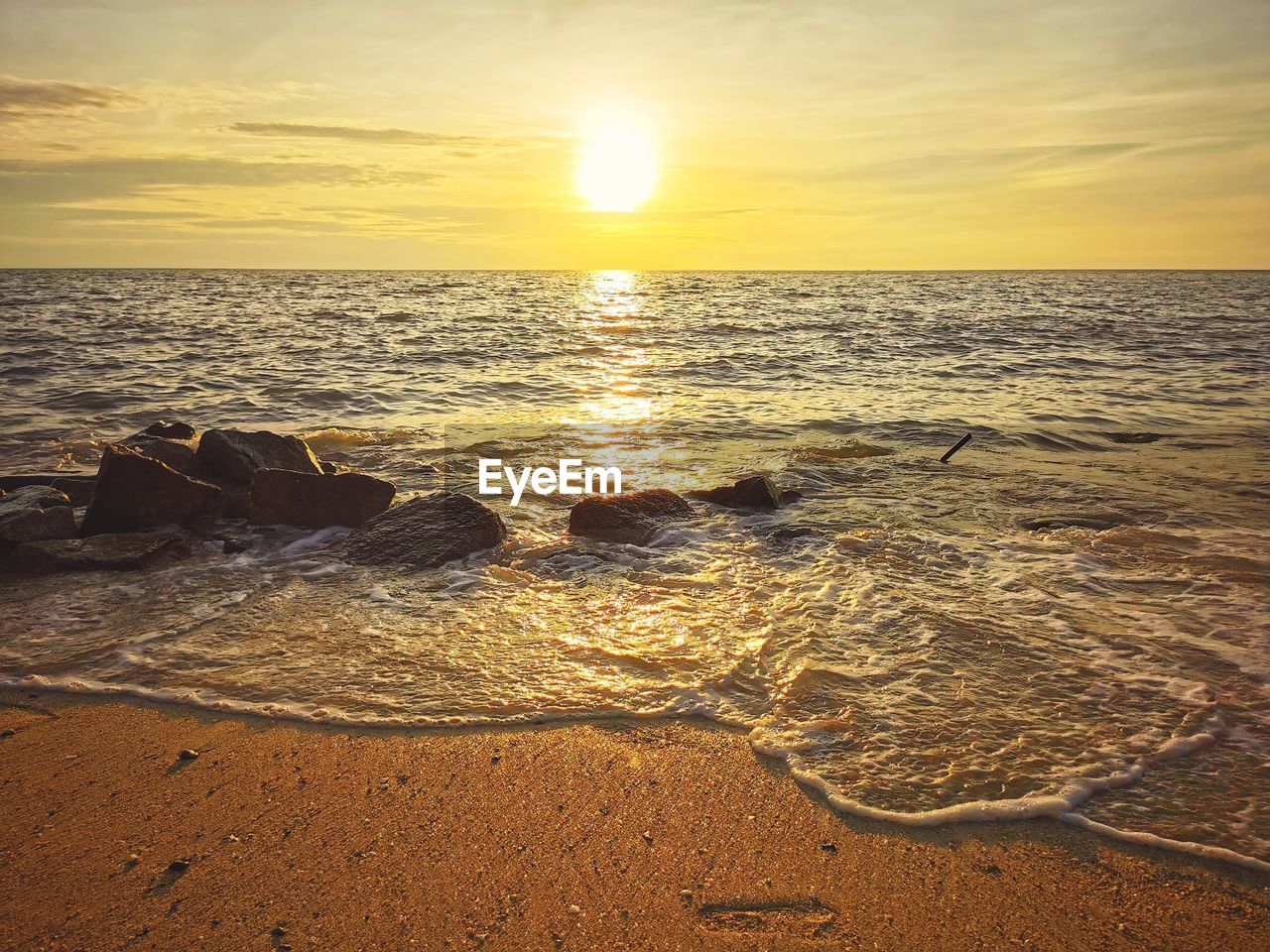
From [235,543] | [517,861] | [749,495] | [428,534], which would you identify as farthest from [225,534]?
[517,861]

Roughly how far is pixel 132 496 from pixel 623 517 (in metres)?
4.11

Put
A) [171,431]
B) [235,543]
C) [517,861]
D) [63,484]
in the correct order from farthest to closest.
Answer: [171,431] → [63,484] → [235,543] → [517,861]

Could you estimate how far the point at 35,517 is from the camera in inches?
237

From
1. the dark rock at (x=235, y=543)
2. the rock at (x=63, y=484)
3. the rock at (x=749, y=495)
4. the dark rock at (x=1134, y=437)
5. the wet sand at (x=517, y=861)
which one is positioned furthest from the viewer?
the dark rock at (x=1134, y=437)

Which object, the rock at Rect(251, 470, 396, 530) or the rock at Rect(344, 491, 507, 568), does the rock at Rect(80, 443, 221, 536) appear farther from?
the rock at Rect(344, 491, 507, 568)

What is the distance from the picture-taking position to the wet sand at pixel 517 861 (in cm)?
240

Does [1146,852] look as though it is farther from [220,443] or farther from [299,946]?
[220,443]

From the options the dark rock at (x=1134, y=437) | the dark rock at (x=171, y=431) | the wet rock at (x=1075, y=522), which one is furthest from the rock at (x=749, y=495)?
the dark rock at (x=1134, y=437)

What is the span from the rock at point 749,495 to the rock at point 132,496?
484 cm

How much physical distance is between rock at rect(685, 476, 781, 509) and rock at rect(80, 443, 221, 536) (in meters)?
4.84

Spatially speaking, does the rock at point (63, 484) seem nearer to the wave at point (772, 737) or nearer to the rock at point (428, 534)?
the rock at point (428, 534)

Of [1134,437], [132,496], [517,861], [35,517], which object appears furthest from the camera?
[1134,437]

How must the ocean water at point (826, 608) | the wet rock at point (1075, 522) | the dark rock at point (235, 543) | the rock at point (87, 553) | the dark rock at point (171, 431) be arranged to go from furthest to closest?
the dark rock at point (171, 431) → the wet rock at point (1075, 522) → the dark rock at point (235, 543) → the rock at point (87, 553) → the ocean water at point (826, 608)

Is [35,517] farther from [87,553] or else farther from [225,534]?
[225,534]
